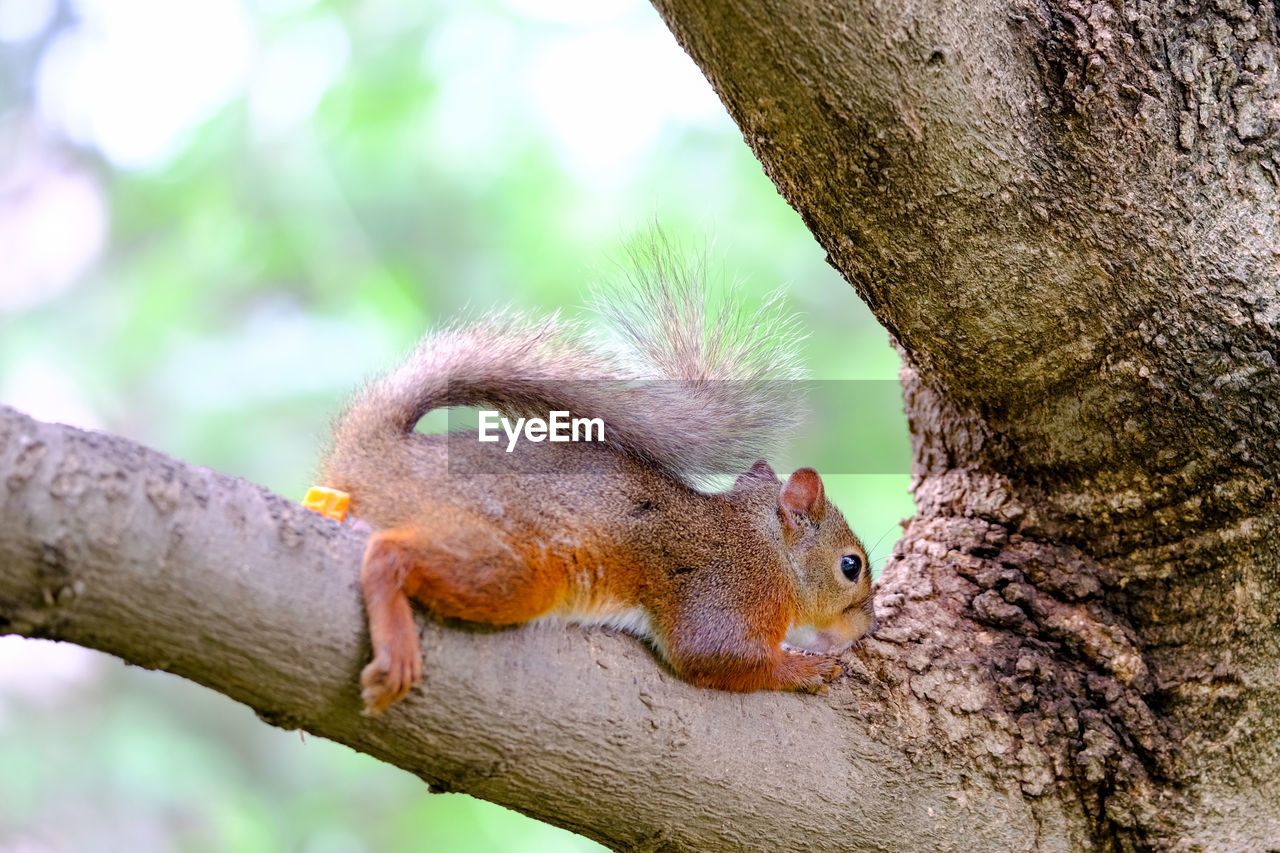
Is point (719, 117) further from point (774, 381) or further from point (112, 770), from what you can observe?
point (112, 770)

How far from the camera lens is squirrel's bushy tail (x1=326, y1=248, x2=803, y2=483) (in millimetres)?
2152

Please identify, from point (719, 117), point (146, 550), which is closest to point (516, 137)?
point (719, 117)

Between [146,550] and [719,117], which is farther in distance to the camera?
[719,117]

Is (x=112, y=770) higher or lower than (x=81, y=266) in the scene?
lower

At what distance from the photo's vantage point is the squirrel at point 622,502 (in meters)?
1.77

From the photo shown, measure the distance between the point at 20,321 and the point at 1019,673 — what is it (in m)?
4.06

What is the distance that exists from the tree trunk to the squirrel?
0.24 feet

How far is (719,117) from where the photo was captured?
16.9 feet

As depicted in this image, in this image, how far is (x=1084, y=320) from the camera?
1.92 meters

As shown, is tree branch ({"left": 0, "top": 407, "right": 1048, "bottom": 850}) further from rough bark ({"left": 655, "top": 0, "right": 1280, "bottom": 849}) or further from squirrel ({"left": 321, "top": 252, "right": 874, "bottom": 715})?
rough bark ({"left": 655, "top": 0, "right": 1280, "bottom": 849})

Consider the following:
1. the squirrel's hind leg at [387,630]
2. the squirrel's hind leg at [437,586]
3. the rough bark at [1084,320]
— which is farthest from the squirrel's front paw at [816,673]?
the squirrel's hind leg at [387,630]

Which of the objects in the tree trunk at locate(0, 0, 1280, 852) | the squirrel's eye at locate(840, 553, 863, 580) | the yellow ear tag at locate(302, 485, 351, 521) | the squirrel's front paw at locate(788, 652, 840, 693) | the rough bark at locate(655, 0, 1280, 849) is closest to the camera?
the tree trunk at locate(0, 0, 1280, 852)

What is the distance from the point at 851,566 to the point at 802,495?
20cm

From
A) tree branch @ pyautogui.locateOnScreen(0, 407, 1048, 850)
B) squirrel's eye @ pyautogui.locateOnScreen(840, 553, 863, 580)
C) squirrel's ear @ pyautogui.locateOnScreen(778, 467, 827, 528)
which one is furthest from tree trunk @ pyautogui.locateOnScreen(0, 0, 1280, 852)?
squirrel's ear @ pyautogui.locateOnScreen(778, 467, 827, 528)
